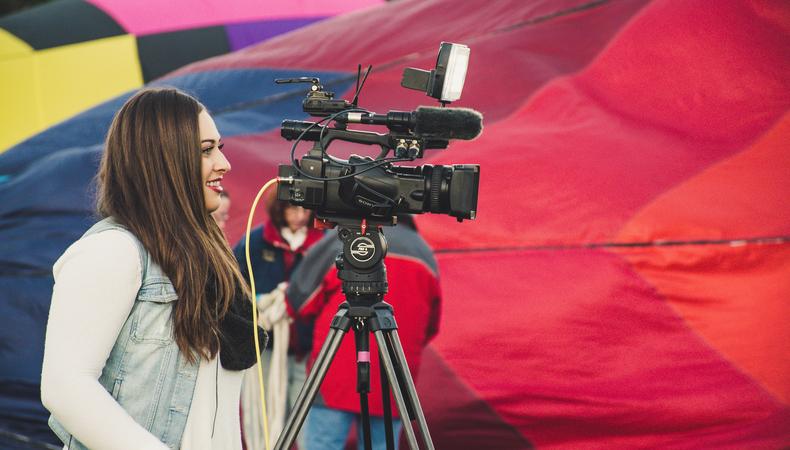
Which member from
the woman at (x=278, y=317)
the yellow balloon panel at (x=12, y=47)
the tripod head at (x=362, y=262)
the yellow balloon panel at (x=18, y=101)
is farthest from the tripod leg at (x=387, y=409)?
the yellow balloon panel at (x=12, y=47)

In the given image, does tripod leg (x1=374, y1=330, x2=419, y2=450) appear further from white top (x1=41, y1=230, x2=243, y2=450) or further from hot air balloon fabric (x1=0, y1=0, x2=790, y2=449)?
hot air balloon fabric (x1=0, y1=0, x2=790, y2=449)

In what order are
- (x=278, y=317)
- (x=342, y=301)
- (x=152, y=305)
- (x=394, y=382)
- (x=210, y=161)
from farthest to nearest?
(x=278, y=317), (x=342, y=301), (x=394, y=382), (x=210, y=161), (x=152, y=305)

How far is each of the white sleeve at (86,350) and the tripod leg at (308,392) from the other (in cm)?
32

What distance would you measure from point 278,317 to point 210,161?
153 centimetres

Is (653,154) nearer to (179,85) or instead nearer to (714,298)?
(714,298)

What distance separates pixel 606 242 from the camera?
3.15 m

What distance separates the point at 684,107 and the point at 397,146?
1.95m

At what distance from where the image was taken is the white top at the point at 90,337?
4.47 feet

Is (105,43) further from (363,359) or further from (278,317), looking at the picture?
(363,359)

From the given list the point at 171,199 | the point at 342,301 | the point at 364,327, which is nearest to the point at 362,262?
the point at 364,327

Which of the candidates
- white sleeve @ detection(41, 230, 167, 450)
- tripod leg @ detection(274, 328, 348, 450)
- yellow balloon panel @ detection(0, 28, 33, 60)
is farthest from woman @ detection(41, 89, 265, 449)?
yellow balloon panel @ detection(0, 28, 33, 60)

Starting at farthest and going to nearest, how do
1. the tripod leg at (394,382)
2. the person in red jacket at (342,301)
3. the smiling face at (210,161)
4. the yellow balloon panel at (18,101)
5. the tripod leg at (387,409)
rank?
the yellow balloon panel at (18,101) < the person in red jacket at (342,301) < the tripod leg at (387,409) < the tripod leg at (394,382) < the smiling face at (210,161)

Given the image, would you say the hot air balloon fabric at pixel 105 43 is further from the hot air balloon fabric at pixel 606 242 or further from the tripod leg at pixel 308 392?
the tripod leg at pixel 308 392

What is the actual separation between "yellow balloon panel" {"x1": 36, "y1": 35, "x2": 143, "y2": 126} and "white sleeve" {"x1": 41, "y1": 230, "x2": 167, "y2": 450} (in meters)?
4.36
